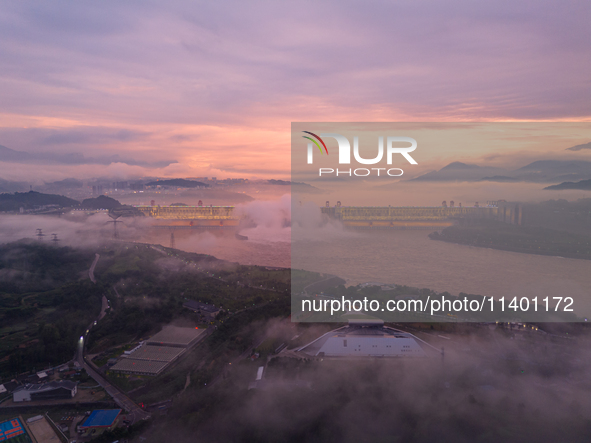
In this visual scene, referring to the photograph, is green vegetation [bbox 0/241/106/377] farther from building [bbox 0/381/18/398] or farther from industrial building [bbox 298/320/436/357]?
industrial building [bbox 298/320/436/357]

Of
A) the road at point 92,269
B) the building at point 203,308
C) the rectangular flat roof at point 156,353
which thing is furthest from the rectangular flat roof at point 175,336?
the road at point 92,269

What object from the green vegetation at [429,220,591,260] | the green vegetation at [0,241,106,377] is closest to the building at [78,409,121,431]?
the green vegetation at [0,241,106,377]

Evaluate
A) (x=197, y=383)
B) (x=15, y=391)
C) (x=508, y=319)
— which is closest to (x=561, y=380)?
(x=508, y=319)

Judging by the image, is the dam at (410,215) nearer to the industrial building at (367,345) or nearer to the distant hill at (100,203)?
the industrial building at (367,345)

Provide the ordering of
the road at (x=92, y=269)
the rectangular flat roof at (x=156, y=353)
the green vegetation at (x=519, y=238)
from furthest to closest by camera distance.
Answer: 1. the road at (x=92, y=269)
2. the green vegetation at (x=519, y=238)
3. the rectangular flat roof at (x=156, y=353)

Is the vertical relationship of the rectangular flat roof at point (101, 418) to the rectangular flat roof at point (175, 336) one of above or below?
below

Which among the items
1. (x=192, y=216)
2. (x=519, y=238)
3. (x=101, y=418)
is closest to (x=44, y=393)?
(x=101, y=418)

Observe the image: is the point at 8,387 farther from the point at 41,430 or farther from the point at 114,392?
the point at 114,392
